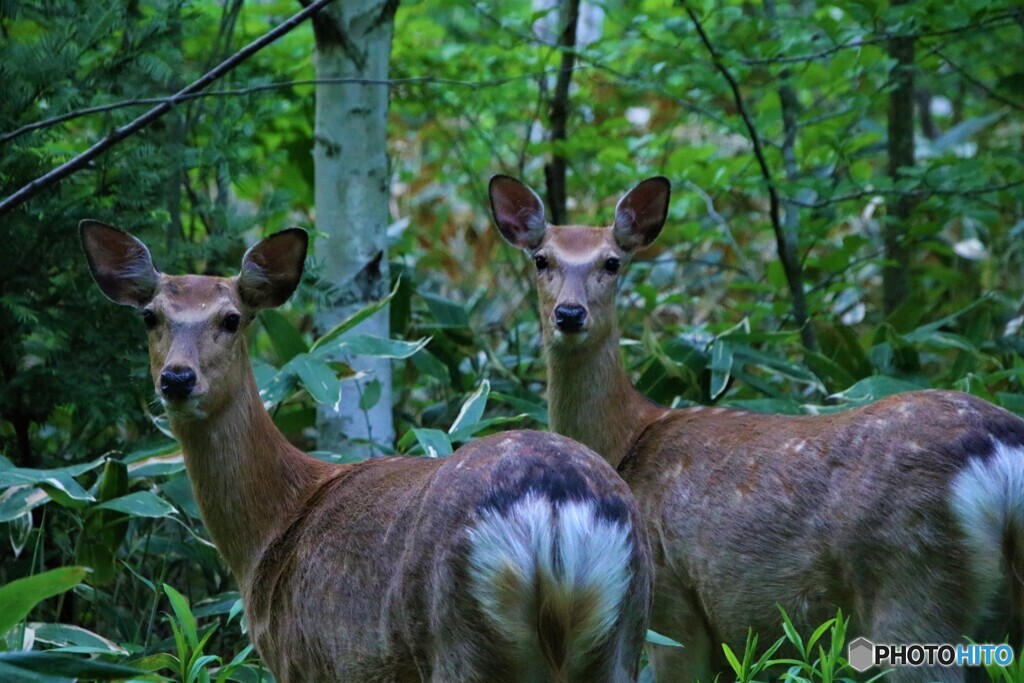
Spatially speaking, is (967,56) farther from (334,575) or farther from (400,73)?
(334,575)

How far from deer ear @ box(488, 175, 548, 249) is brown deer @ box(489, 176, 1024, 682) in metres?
0.25

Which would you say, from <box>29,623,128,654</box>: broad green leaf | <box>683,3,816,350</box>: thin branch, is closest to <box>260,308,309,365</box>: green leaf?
<box>29,623,128,654</box>: broad green leaf

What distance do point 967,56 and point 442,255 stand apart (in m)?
4.84

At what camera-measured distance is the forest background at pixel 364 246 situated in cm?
587

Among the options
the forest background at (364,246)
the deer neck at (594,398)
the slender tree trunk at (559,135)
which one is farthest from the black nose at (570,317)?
the slender tree trunk at (559,135)

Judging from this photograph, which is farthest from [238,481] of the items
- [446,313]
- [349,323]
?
[446,313]

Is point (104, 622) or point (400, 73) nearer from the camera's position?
point (104, 622)

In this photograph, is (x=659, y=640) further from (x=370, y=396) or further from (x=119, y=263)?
(x=119, y=263)

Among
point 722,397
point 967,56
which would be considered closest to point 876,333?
point 722,397

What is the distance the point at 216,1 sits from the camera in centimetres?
1054

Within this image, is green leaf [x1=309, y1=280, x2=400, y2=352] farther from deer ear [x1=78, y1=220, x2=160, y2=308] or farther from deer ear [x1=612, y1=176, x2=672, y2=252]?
deer ear [x1=78, y1=220, x2=160, y2=308]

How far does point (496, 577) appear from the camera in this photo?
11.4ft

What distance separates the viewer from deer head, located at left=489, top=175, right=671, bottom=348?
590cm

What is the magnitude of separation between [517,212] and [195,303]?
2287 millimetres
